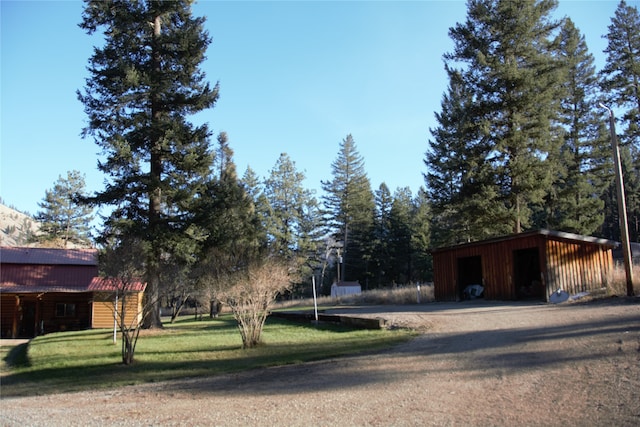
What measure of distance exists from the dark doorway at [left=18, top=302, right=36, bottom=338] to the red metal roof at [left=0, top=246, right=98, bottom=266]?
9.95 feet

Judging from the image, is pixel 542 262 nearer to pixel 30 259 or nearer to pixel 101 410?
pixel 101 410

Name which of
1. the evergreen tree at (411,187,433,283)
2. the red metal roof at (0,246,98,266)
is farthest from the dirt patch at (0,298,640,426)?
the evergreen tree at (411,187,433,283)

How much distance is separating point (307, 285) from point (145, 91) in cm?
5395

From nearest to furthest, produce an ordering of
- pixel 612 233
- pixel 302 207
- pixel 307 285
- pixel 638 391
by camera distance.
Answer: pixel 638 391 < pixel 302 207 < pixel 612 233 < pixel 307 285

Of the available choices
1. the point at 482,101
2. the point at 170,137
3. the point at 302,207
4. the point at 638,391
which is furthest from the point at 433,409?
the point at 302,207

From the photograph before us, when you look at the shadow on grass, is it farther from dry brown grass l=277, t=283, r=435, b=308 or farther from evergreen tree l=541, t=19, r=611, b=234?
evergreen tree l=541, t=19, r=611, b=234

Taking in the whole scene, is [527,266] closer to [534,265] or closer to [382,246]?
[534,265]

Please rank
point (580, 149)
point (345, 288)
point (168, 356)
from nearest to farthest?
point (168, 356) < point (580, 149) < point (345, 288)

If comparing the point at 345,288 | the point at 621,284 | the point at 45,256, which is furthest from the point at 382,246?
the point at 621,284

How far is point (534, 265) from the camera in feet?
81.0

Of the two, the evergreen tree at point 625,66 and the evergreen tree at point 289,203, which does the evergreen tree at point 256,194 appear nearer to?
the evergreen tree at point 289,203

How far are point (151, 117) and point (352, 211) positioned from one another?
44.3 meters

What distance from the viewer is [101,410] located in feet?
23.8

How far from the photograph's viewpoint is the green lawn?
34.8 ft
